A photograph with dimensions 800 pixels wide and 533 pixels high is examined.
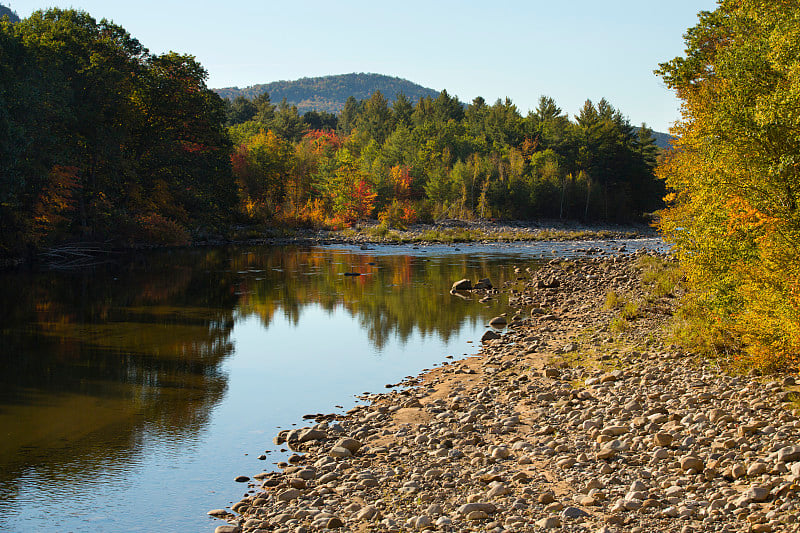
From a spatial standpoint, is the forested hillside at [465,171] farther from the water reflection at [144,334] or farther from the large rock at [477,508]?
the large rock at [477,508]

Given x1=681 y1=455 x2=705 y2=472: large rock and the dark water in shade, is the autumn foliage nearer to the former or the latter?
x1=681 y1=455 x2=705 y2=472: large rock

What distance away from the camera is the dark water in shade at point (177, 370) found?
9.51m

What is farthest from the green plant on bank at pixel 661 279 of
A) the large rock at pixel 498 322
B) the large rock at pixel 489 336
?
the large rock at pixel 489 336

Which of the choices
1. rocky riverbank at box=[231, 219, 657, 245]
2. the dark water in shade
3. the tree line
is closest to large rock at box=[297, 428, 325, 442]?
the dark water in shade

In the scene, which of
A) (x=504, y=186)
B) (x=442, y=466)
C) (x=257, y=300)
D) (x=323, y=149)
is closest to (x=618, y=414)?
(x=442, y=466)

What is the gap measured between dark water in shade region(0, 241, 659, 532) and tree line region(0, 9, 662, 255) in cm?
1019

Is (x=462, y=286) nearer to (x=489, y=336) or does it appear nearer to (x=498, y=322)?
(x=498, y=322)

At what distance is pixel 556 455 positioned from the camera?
920 cm

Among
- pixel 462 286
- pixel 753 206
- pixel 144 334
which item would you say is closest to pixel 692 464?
pixel 753 206

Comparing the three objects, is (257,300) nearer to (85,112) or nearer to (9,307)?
(9,307)

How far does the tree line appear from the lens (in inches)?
1537

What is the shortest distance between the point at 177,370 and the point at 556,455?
35.3ft

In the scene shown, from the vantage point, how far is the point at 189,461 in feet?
34.8

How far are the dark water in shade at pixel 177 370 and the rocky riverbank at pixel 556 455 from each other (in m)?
1.30
